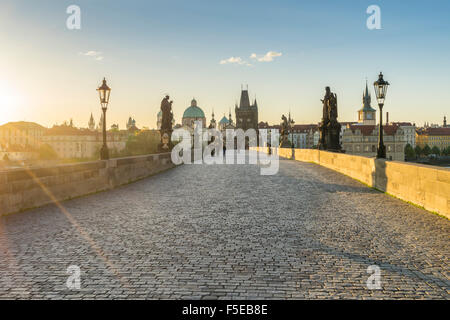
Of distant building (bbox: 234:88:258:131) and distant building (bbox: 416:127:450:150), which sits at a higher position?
distant building (bbox: 234:88:258:131)

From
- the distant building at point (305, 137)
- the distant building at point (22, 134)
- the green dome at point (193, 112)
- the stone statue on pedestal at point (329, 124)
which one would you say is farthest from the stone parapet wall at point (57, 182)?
the distant building at point (305, 137)

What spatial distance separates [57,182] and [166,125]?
63.6ft

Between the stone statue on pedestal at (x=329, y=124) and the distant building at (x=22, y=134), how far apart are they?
136678 mm

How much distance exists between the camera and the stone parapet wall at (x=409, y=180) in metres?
7.99

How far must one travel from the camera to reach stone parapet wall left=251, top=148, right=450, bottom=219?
315 inches

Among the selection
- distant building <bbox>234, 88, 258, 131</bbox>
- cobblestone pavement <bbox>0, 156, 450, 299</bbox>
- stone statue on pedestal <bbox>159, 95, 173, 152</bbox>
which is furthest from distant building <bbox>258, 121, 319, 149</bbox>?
cobblestone pavement <bbox>0, 156, 450, 299</bbox>

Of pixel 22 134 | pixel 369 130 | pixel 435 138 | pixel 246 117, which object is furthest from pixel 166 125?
pixel 435 138

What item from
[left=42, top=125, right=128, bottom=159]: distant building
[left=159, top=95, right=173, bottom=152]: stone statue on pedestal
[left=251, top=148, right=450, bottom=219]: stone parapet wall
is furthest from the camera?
[left=42, top=125, right=128, bottom=159]: distant building

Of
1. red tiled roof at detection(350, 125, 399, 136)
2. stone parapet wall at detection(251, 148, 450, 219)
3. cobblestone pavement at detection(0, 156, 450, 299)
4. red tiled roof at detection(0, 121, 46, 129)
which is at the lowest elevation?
cobblestone pavement at detection(0, 156, 450, 299)

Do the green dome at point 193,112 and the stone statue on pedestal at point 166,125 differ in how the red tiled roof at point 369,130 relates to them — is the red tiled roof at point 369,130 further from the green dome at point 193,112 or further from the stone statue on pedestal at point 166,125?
the stone statue on pedestal at point 166,125

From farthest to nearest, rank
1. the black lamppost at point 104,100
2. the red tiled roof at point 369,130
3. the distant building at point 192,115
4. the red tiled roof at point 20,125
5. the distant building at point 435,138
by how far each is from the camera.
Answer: the distant building at point 435,138, the distant building at point 192,115, the red tiled roof at point 20,125, the red tiled roof at point 369,130, the black lamppost at point 104,100

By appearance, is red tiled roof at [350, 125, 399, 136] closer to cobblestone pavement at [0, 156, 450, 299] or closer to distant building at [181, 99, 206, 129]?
distant building at [181, 99, 206, 129]

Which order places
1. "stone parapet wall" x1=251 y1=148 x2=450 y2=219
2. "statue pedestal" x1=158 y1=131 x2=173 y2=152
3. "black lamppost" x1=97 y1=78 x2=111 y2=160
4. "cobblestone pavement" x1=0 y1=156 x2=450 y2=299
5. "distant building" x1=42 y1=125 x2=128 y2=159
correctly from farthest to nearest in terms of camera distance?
"distant building" x1=42 y1=125 x2=128 y2=159, "statue pedestal" x1=158 y1=131 x2=173 y2=152, "black lamppost" x1=97 y1=78 x2=111 y2=160, "stone parapet wall" x1=251 y1=148 x2=450 y2=219, "cobblestone pavement" x1=0 y1=156 x2=450 y2=299

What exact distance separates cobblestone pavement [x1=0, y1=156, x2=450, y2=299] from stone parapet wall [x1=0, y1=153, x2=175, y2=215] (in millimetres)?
392
